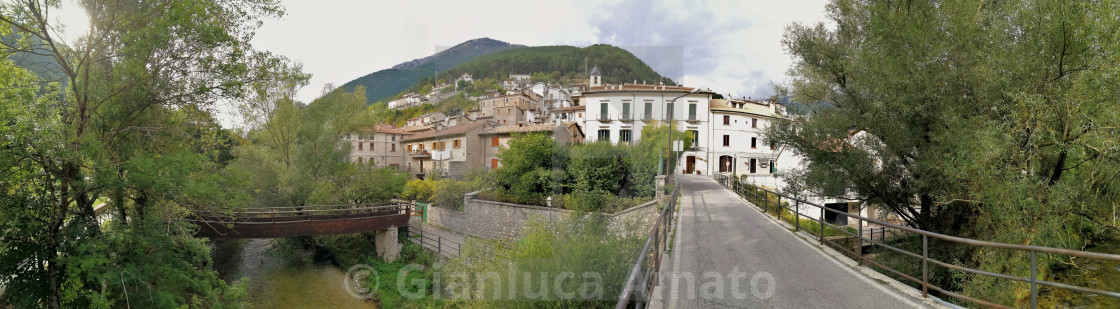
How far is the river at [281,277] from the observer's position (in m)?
14.4

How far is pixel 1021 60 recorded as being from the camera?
245 inches

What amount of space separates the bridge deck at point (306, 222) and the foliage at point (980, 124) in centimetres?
1563

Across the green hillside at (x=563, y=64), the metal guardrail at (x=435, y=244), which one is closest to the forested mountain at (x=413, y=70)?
the green hillside at (x=563, y=64)

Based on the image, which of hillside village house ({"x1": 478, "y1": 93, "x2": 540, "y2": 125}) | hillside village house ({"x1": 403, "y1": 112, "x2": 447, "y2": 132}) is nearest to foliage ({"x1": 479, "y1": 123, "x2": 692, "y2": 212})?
hillside village house ({"x1": 478, "y1": 93, "x2": 540, "y2": 125})

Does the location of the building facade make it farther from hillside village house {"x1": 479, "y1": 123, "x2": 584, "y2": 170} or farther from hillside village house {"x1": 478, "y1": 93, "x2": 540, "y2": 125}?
hillside village house {"x1": 478, "y1": 93, "x2": 540, "y2": 125}

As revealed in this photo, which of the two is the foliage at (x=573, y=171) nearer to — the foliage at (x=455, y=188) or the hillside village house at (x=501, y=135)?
the foliage at (x=455, y=188)

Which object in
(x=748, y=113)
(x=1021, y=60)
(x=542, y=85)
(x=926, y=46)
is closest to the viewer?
(x=1021, y=60)

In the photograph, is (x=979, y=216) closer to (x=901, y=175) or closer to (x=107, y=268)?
(x=901, y=175)

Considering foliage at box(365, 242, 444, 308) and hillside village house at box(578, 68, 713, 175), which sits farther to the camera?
hillside village house at box(578, 68, 713, 175)

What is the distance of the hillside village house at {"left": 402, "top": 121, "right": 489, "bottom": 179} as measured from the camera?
92.8ft

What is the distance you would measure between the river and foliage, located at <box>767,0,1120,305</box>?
14799 millimetres

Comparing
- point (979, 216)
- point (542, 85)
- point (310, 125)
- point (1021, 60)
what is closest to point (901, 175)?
point (979, 216)

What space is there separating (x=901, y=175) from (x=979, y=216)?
169 centimetres

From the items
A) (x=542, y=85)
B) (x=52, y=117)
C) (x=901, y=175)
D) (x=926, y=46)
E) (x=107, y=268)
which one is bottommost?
(x=107, y=268)
